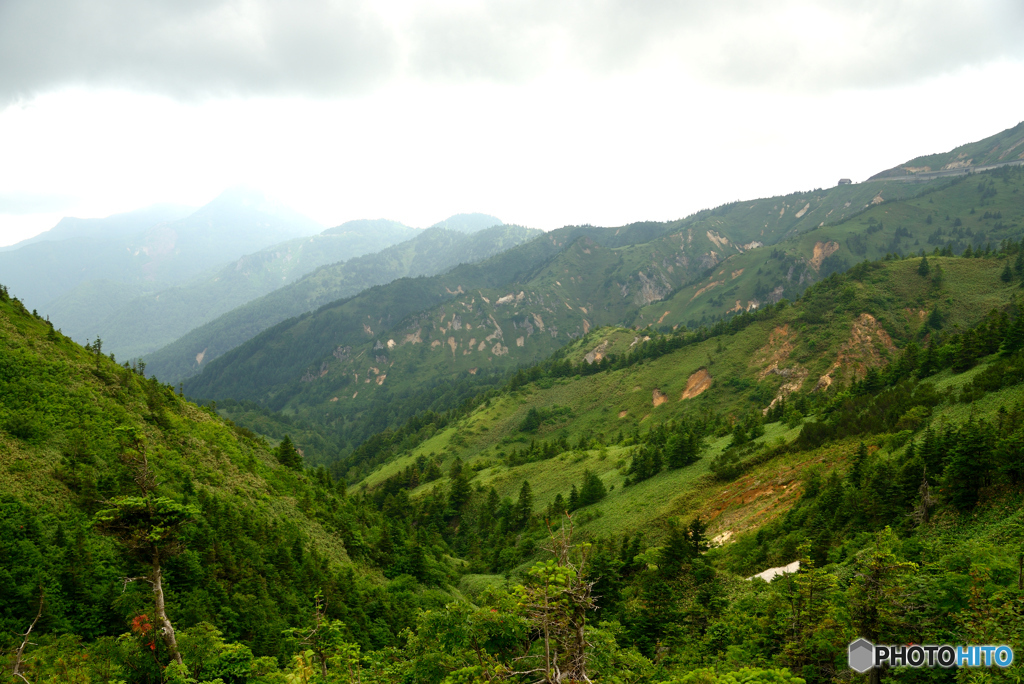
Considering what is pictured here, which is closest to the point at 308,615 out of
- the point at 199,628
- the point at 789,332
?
Result: the point at 199,628

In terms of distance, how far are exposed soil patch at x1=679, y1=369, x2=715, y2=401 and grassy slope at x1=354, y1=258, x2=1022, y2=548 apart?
222cm

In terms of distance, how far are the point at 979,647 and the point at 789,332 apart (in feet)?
463

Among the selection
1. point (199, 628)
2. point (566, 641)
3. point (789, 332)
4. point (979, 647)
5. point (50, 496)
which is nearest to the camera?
point (566, 641)

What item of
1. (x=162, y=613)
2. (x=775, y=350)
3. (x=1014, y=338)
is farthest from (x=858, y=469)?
(x=775, y=350)

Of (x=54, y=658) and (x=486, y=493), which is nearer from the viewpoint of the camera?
(x=54, y=658)

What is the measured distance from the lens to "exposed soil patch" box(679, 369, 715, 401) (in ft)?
427

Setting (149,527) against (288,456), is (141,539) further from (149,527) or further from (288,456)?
(288,456)

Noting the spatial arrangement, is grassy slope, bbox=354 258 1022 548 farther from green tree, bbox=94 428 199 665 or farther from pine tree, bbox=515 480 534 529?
green tree, bbox=94 428 199 665

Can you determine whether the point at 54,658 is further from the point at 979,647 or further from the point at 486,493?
the point at 486,493

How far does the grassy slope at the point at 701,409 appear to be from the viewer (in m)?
55.0

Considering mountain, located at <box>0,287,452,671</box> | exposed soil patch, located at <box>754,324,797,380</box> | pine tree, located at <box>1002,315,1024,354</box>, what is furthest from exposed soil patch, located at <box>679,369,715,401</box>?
mountain, located at <box>0,287,452,671</box>

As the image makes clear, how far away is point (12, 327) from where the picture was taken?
37.1m
